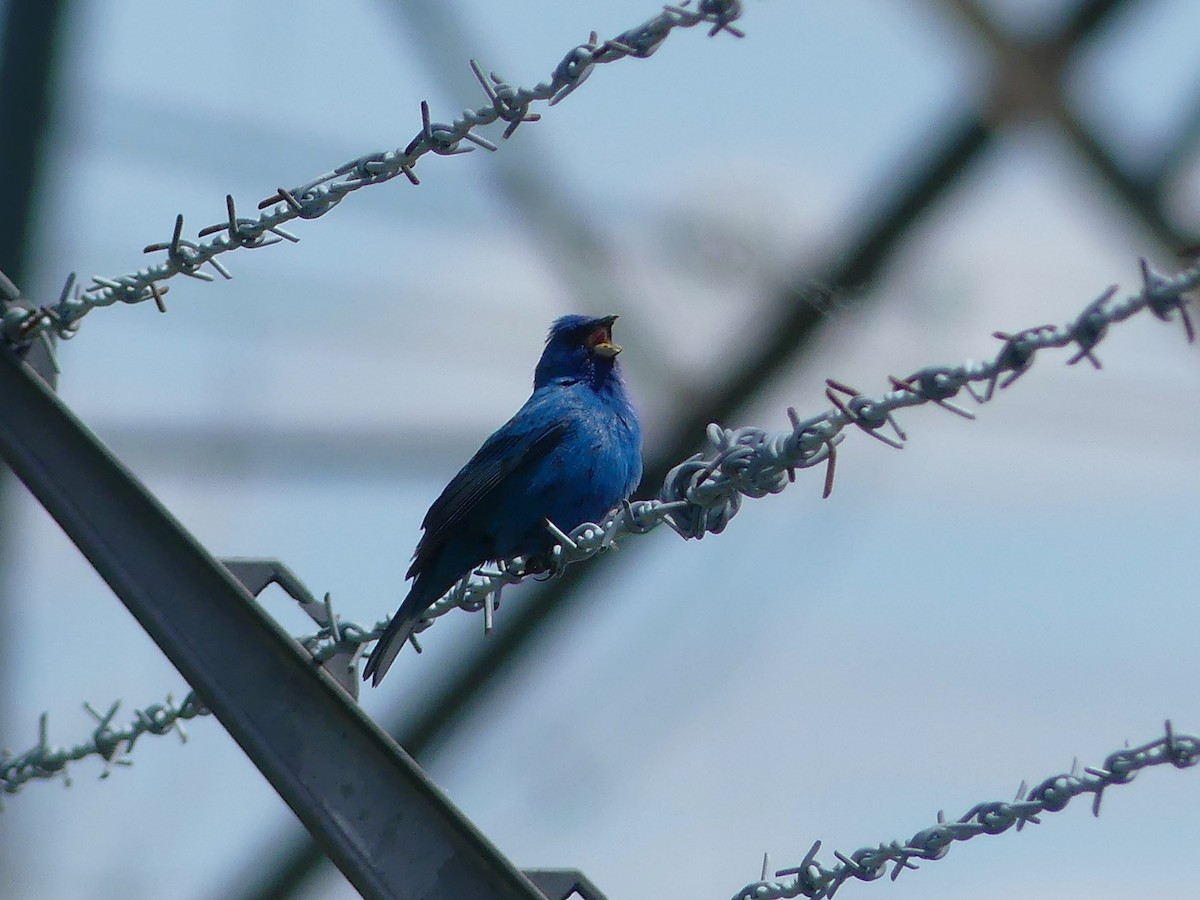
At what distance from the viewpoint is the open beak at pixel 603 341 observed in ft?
17.1

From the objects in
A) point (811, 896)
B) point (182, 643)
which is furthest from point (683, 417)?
point (811, 896)

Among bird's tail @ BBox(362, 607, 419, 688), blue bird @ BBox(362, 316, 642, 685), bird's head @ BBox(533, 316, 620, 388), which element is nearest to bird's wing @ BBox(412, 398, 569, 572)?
blue bird @ BBox(362, 316, 642, 685)

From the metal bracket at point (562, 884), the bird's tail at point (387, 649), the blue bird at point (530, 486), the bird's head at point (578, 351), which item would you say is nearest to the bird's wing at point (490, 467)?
Answer: the blue bird at point (530, 486)

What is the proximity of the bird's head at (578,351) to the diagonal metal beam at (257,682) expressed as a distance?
5.73 feet

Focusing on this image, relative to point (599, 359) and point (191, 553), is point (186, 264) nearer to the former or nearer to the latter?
point (191, 553)

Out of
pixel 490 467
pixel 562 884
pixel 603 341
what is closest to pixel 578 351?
pixel 603 341

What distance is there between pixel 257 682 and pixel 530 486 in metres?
1.58

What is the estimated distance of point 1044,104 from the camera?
147 inches

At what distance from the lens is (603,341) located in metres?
5.29

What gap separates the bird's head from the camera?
17.1 ft

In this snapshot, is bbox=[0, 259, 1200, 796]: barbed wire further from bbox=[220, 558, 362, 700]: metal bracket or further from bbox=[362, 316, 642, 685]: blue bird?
bbox=[362, 316, 642, 685]: blue bird

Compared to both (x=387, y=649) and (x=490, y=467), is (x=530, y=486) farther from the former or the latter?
(x=387, y=649)

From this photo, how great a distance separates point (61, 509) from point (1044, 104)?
79.4 inches

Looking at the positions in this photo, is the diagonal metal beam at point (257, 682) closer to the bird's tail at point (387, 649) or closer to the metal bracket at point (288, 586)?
the metal bracket at point (288, 586)
